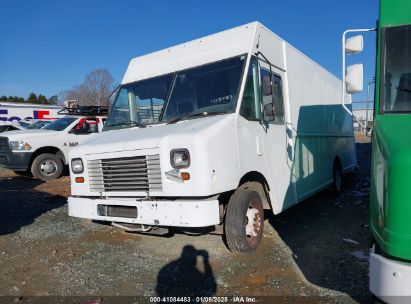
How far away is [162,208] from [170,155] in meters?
0.62

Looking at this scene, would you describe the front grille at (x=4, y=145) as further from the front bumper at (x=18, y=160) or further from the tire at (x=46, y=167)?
the tire at (x=46, y=167)

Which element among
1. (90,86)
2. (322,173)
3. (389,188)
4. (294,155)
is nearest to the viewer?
(389,188)

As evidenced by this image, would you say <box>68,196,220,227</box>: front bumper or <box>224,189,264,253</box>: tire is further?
<box>224,189,264,253</box>: tire

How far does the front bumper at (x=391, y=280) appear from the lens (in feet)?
7.61

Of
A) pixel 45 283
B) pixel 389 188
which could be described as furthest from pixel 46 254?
pixel 389 188

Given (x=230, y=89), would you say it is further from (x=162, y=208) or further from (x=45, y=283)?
(x=45, y=283)

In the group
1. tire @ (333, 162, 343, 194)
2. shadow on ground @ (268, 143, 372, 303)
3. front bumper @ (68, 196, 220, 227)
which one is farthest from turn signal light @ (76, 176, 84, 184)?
tire @ (333, 162, 343, 194)

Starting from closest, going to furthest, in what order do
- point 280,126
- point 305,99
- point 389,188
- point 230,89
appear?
point 389,188 < point 230,89 < point 280,126 < point 305,99

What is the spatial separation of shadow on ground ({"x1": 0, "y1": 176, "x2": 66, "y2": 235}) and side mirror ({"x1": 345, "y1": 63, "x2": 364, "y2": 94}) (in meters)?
5.62

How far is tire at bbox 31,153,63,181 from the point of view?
36.0 ft

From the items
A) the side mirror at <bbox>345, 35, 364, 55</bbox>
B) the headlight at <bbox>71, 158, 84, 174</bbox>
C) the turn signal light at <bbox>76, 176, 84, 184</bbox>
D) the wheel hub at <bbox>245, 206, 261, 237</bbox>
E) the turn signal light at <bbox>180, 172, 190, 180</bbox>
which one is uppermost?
the side mirror at <bbox>345, 35, 364, 55</bbox>

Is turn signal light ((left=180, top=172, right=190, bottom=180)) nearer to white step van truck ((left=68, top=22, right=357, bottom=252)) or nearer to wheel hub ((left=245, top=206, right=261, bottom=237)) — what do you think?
white step van truck ((left=68, top=22, right=357, bottom=252))

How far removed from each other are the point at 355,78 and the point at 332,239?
2.68 meters

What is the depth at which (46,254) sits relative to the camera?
509 centimetres
